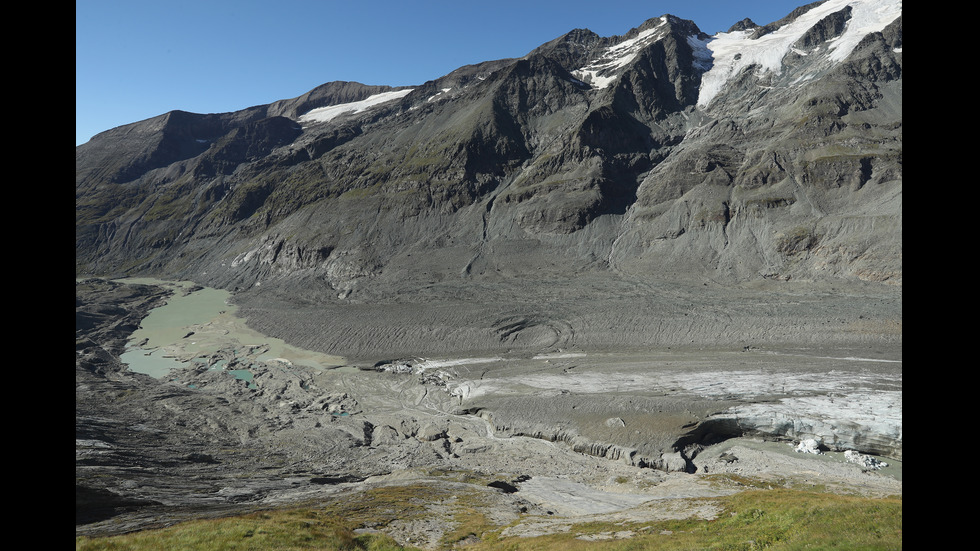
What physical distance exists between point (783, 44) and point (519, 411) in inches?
6240

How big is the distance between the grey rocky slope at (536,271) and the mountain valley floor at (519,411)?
33cm

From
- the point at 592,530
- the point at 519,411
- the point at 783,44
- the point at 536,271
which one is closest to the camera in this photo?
the point at 592,530

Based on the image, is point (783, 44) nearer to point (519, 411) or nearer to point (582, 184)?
point (582, 184)

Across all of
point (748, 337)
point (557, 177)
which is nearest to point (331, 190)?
point (557, 177)

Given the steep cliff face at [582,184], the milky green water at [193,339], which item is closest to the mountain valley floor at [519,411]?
the milky green water at [193,339]

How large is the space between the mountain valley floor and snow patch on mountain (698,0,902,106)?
103m

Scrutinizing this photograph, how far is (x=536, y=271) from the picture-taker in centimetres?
8125

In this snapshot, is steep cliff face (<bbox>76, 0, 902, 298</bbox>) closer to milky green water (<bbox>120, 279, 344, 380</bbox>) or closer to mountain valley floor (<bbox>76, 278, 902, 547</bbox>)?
milky green water (<bbox>120, 279, 344, 380</bbox>)

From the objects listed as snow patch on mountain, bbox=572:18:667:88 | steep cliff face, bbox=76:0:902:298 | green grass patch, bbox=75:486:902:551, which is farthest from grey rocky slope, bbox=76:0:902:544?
green grass patch, bbox=75:486:902:551

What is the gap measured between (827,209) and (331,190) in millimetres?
104743

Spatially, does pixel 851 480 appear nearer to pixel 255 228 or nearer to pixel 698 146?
pixel 698 146

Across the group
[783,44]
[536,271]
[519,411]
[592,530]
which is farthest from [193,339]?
[783,44]
